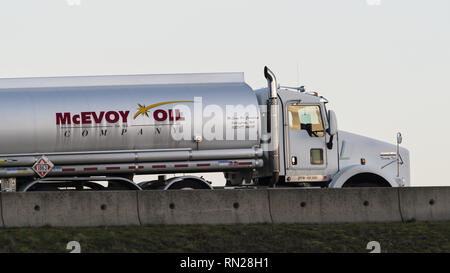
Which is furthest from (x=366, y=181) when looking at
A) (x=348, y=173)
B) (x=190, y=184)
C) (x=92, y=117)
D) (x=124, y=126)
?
(x=92, y=117)

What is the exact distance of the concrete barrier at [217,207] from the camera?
53.5 feet

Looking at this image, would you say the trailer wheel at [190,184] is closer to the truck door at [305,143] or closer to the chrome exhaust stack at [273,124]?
the chrome exhaust stack at [273,124]

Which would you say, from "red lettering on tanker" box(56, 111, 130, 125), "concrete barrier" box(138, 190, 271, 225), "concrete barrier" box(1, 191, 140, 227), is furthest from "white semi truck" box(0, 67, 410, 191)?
"concrete barrier" box(138, 190, 271, 225)

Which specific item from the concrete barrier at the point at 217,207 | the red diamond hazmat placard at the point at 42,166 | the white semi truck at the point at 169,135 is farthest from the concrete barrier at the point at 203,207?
the red diamond hazmat placard at the point at 42,166

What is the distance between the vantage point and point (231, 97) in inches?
802

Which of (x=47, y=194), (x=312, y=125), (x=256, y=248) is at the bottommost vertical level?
(x=256, y=248)

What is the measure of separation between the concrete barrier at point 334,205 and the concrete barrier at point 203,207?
14.5 inches

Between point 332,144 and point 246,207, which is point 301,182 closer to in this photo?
point 332,144

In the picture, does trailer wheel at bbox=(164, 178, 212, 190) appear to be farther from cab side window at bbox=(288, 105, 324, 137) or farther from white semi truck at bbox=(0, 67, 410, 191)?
cab side window at bbox=(288, 105, 324, 137)

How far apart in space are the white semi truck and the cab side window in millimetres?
28

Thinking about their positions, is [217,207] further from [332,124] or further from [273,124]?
[332,124]
